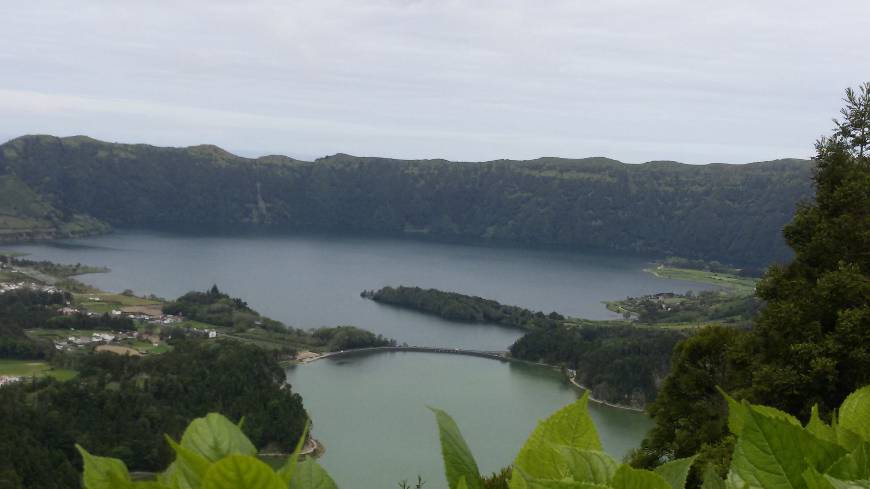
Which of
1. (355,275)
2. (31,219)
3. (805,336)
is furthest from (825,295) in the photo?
(31,219)

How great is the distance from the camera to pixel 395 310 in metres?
77.4

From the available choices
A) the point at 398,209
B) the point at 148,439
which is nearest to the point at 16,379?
the point at 148,439

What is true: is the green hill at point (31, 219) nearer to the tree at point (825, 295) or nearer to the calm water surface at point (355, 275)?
the calm water surface at point (355, 275)

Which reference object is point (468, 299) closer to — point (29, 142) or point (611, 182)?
point (611, 182)

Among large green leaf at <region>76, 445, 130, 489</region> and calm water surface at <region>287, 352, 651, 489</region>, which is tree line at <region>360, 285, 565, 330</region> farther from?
large green leaf at <region>76, 445, 130, 489</region>

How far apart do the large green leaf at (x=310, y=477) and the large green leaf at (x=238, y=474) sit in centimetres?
24

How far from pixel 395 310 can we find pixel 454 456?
251ft

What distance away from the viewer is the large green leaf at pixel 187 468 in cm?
97

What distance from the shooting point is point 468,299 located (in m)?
76.0

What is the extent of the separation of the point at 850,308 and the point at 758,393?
1304 mm

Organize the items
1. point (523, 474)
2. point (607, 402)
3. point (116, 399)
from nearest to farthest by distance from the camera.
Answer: point (523, 474), point (116, 399), point (607, 402)

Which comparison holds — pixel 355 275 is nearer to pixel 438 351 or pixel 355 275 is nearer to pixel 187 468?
pixel 438 351

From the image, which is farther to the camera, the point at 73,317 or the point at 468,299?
the point at 468,299

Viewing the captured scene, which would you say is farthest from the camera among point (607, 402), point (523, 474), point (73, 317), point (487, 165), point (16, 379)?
point (487, 165)
